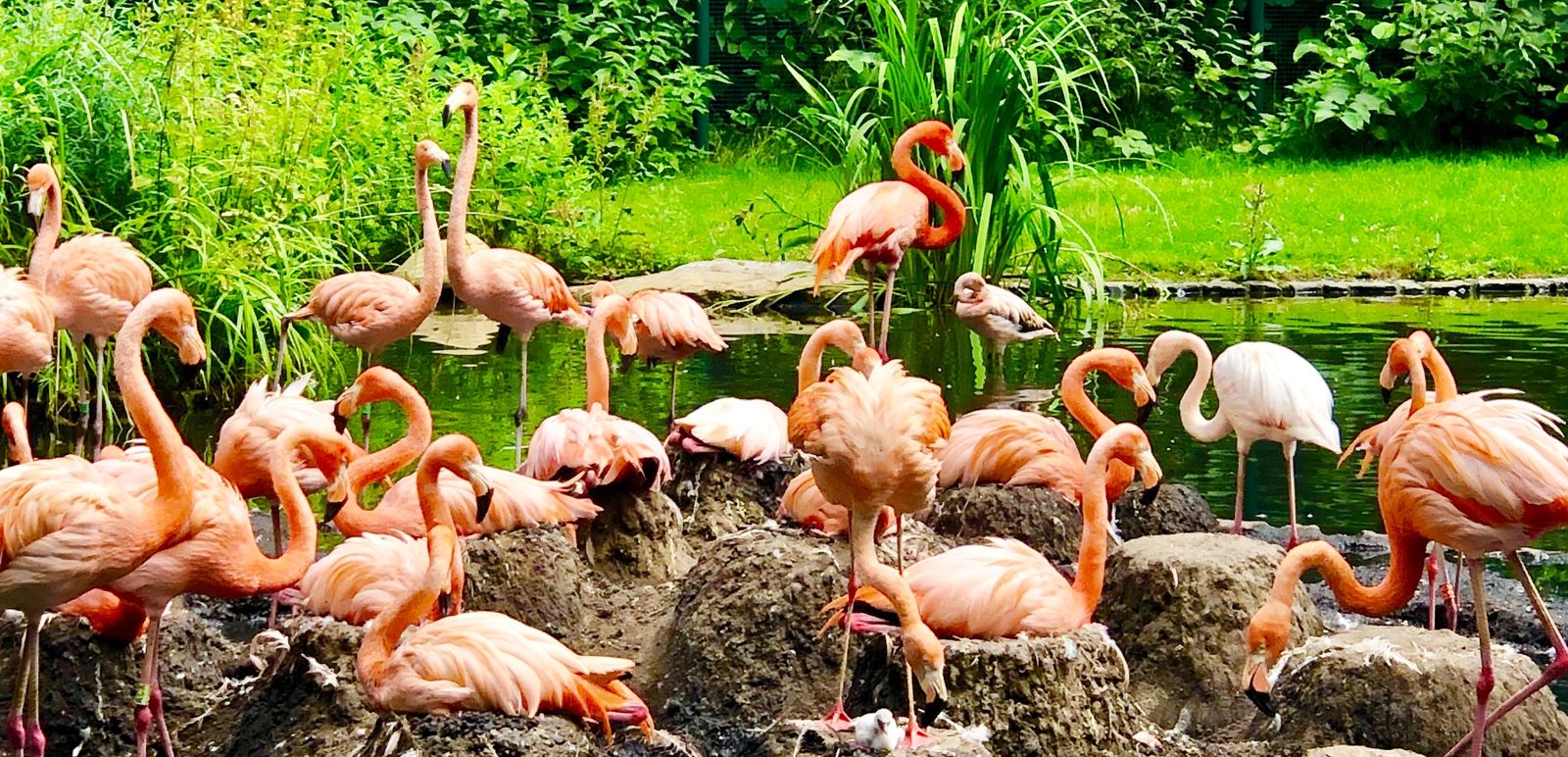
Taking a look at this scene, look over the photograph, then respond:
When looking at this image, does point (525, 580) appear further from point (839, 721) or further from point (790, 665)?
point (839, 721)

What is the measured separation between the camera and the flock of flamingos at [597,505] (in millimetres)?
4109

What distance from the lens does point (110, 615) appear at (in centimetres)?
479

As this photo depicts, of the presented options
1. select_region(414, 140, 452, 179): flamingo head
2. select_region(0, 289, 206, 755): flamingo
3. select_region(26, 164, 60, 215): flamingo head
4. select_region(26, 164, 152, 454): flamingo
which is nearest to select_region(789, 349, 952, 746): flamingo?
select_region(0, 289, 206, 755): flamingo

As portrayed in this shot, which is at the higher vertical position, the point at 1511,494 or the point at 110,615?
the point at 1511,494

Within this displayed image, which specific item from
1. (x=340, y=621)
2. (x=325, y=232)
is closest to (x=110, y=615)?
(x=340, y=621)

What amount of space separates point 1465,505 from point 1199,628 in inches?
35.5

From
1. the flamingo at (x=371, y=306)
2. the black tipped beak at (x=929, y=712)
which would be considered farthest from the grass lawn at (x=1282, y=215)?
the black tipped beak at (x=929, y=712)

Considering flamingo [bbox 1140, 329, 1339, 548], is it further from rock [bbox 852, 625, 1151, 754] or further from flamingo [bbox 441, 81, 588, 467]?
flamingo [bbox 441, 81, 588, 467]

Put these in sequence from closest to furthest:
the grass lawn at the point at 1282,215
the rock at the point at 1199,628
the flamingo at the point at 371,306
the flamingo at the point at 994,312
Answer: the rock at the point at 1199,628 < the flamingo at the point at 371,306 < the flamingo at the point at 994,312 < the grass lawn at the point at 1282,215

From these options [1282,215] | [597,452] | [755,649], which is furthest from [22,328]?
[1282,215]

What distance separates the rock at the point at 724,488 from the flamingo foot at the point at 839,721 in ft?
6.05

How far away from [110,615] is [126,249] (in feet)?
7.26

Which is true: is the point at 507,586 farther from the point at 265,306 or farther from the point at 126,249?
the point at 265,306

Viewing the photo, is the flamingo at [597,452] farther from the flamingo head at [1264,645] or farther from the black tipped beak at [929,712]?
the flamingo head at [1264,645]
